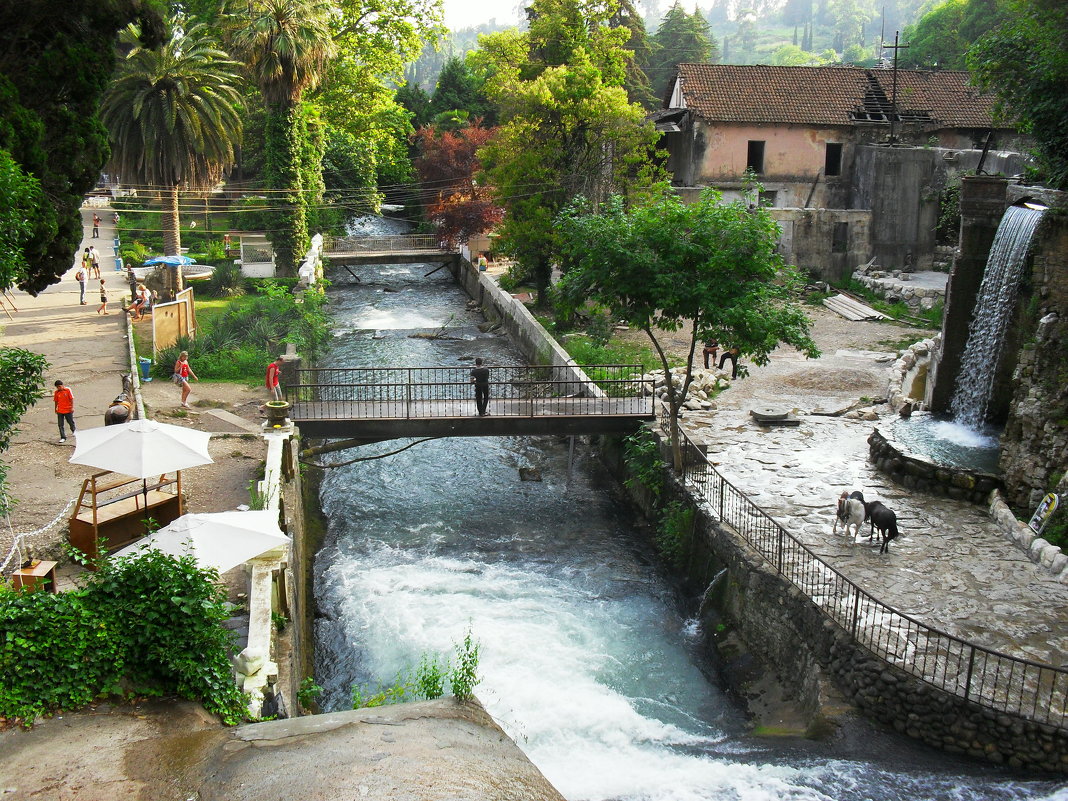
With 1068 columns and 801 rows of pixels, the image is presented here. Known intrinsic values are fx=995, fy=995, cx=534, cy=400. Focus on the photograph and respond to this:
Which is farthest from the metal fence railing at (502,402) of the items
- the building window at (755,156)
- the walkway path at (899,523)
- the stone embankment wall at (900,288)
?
the building window at (755,156)

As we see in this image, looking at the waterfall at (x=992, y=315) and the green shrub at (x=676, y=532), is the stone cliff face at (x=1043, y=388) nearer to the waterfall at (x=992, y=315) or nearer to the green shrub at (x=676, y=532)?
the waterfall at (x=992, y=315)

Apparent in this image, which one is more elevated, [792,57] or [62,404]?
[792,57]

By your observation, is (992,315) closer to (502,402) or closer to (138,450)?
(502,402)

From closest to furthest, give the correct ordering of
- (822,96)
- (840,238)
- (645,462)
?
(645,462) → (840,238) → (822,96)

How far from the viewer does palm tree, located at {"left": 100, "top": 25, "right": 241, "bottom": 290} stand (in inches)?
1328

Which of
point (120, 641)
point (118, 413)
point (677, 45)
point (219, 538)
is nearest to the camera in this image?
point (120, 641)

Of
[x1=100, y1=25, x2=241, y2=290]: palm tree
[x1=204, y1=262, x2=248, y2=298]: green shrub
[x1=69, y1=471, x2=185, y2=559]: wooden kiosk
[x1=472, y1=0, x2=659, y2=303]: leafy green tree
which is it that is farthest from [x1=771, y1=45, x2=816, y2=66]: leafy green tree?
[x1=69, y1=471, x2=185, y2=559]: wooden kiosk

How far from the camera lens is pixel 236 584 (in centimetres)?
1385

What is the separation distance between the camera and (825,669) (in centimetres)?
1255

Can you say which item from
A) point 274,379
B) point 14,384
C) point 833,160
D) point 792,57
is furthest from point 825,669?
point 792,57

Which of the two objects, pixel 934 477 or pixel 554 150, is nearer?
pixel 934 477

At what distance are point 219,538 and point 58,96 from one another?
820cm

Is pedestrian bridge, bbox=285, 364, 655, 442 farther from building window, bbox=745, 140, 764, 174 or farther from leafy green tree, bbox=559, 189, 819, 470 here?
building window, bbox=745, 140, 764, 174

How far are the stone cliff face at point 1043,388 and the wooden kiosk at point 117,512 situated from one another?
44.1ft
